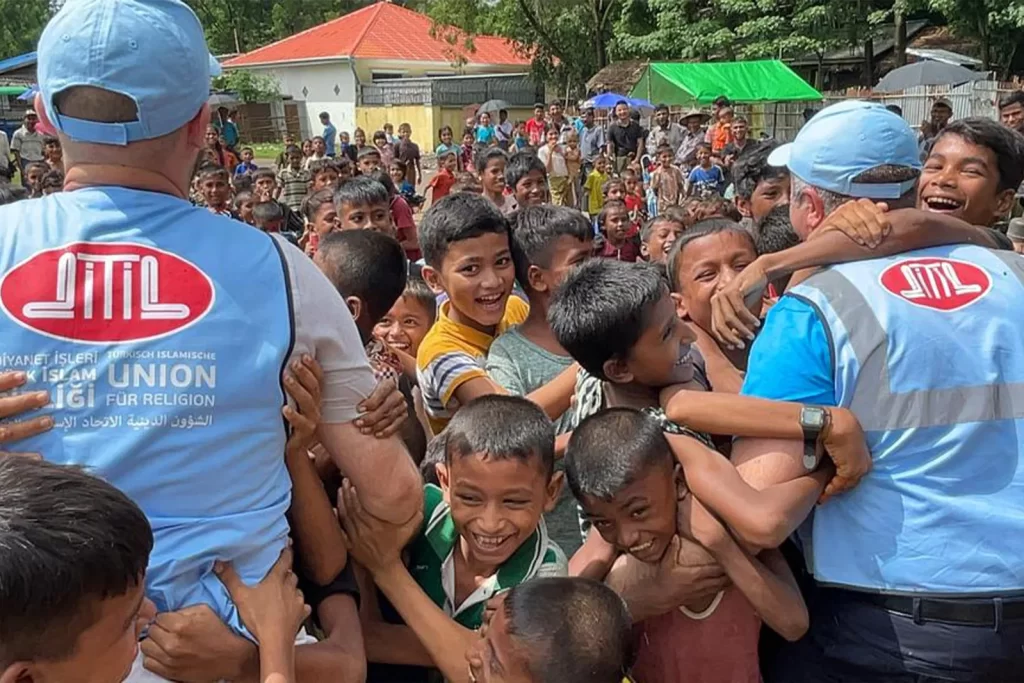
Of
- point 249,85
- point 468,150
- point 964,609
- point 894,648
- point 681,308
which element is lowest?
point 468,150

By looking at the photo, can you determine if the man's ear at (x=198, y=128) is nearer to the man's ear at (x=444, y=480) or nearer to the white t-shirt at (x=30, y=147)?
the man's ear at (x=444, y=480)

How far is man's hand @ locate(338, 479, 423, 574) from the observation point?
6.37ft

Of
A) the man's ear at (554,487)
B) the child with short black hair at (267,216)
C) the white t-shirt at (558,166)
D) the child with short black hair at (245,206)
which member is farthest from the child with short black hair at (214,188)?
the white t-shirt at (558,166)

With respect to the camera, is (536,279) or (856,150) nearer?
(856,150)

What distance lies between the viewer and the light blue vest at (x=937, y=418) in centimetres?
196

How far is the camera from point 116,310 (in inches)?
57.9

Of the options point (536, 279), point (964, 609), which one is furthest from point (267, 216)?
point (964, 609)

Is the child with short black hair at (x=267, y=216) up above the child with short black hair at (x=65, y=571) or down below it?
below

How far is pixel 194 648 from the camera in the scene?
5.15 feet

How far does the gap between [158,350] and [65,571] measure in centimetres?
37

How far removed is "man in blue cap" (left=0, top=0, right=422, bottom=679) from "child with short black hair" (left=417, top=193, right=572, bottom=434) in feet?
4.23

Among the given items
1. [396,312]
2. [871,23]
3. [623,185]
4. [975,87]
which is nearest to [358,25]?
[871,23]

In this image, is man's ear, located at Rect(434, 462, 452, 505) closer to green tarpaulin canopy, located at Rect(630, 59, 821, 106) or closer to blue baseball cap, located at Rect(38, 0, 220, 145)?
blue baseball cap, located at Rect(38, 0, 220, 145)

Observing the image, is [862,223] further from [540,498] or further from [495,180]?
[495,180]
